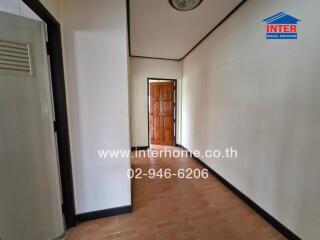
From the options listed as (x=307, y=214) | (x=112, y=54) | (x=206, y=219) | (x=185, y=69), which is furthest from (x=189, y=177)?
(x=185, y=69)

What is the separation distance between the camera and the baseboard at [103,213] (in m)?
1.70

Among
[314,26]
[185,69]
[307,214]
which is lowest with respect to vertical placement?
[307,214]

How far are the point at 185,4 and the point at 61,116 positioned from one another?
6.55ft

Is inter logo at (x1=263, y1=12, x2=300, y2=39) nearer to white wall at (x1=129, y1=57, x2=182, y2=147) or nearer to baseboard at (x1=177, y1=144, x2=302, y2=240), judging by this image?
baseboard at (x1=177, y1=144, x2=302, y2=240)

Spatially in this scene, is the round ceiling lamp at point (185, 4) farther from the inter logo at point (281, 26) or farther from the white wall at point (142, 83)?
the white wall at point (142, 83)

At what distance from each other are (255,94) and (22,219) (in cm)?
260

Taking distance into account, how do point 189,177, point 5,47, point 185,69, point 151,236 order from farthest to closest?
point 185,69 < point 189,177 < point 151,236 < point 5,47

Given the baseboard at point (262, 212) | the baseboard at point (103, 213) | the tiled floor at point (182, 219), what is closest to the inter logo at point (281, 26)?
the baseboard at point (262, 212)

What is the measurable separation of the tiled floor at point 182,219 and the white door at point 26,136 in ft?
1.54

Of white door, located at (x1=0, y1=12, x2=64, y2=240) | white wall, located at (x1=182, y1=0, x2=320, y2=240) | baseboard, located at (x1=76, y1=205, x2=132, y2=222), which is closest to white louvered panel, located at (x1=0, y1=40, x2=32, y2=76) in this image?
white door, located at (x1=0, y1=12, x2=64, y2=240)

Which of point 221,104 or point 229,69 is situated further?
point 221,104

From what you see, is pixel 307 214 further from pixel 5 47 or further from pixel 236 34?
pixel 5 47

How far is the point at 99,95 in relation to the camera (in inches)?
63.2

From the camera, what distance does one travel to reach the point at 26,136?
4.18 feet
